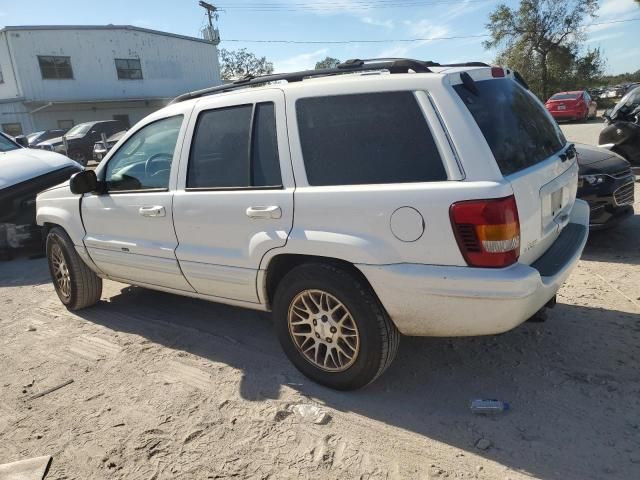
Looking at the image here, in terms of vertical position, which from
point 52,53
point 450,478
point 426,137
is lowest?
point 450,478

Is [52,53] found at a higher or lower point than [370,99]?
higher

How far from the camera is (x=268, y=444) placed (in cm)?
274

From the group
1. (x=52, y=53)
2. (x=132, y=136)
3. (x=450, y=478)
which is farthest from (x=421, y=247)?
(x=52, y=53)

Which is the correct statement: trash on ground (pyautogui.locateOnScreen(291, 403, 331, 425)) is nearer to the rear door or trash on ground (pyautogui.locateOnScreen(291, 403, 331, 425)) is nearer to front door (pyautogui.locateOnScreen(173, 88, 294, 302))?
front door (pyautogui.locateOnScreen(173, 88, 294, 302))

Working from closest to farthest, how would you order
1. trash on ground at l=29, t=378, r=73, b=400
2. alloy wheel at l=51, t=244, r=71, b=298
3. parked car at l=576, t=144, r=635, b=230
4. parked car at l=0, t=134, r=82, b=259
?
trash on ground at l=29, t=378, r=73, b=400
alloy wheel at l=51, t=244, r=71, b=298
parked car at l=576, t=144, r=635, b=230
parked car at l=0, t=134, r=82, b=259

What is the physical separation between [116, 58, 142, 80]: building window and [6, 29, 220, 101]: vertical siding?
242mm

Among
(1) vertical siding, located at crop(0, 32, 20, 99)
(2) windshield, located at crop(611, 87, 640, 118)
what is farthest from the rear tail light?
(1) vertical siding, located at crop(0, 32, 20, 99)

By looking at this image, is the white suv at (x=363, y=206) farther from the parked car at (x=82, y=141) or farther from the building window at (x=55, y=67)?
the building window at (x=55, y=67)

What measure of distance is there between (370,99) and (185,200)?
4.92 ft

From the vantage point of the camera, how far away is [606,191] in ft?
17.0

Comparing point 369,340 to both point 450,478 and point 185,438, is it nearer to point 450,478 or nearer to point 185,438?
point 450,478

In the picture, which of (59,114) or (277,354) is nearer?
(277,354)

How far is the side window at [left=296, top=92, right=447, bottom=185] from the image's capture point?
2.64m

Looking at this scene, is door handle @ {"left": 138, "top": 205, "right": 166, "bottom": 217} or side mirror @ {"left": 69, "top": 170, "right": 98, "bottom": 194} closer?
door handle @ {"left": 138, "top": 205, "right": 166, "bottom": 217}
